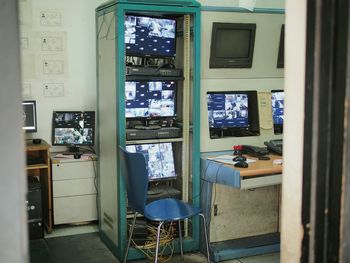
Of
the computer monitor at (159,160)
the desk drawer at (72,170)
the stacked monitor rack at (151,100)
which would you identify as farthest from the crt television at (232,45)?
the desk drawer at (72,170)

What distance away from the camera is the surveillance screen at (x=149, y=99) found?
3.52 metres

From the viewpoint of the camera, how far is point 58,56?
4.12 meters

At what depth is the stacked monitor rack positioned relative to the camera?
11.1 ft

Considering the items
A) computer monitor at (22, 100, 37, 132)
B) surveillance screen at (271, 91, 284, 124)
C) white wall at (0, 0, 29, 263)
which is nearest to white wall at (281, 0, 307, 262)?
white wall at (0, 0, 29, 263)

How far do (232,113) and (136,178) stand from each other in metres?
1.10

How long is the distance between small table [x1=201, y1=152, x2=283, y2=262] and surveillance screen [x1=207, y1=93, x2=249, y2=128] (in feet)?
0.91

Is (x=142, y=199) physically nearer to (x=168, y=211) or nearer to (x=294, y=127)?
(x=168, y=211)

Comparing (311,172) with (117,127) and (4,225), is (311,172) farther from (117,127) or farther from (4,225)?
(117,127)

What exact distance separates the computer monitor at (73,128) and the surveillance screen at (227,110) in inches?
42.6

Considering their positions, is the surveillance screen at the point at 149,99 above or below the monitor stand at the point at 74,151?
above

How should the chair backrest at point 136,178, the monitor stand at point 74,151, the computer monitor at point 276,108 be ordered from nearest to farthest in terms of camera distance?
1. the chair backrest at point 136,178
2. the computer monitor at point 276,108
3. the monitor stand at point 74,151

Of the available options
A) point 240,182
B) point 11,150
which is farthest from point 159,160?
point 11,150

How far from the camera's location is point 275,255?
3.62 meters

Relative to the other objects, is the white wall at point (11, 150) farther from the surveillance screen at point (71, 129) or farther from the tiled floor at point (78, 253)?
the surveillance screen at point (71, 129)
